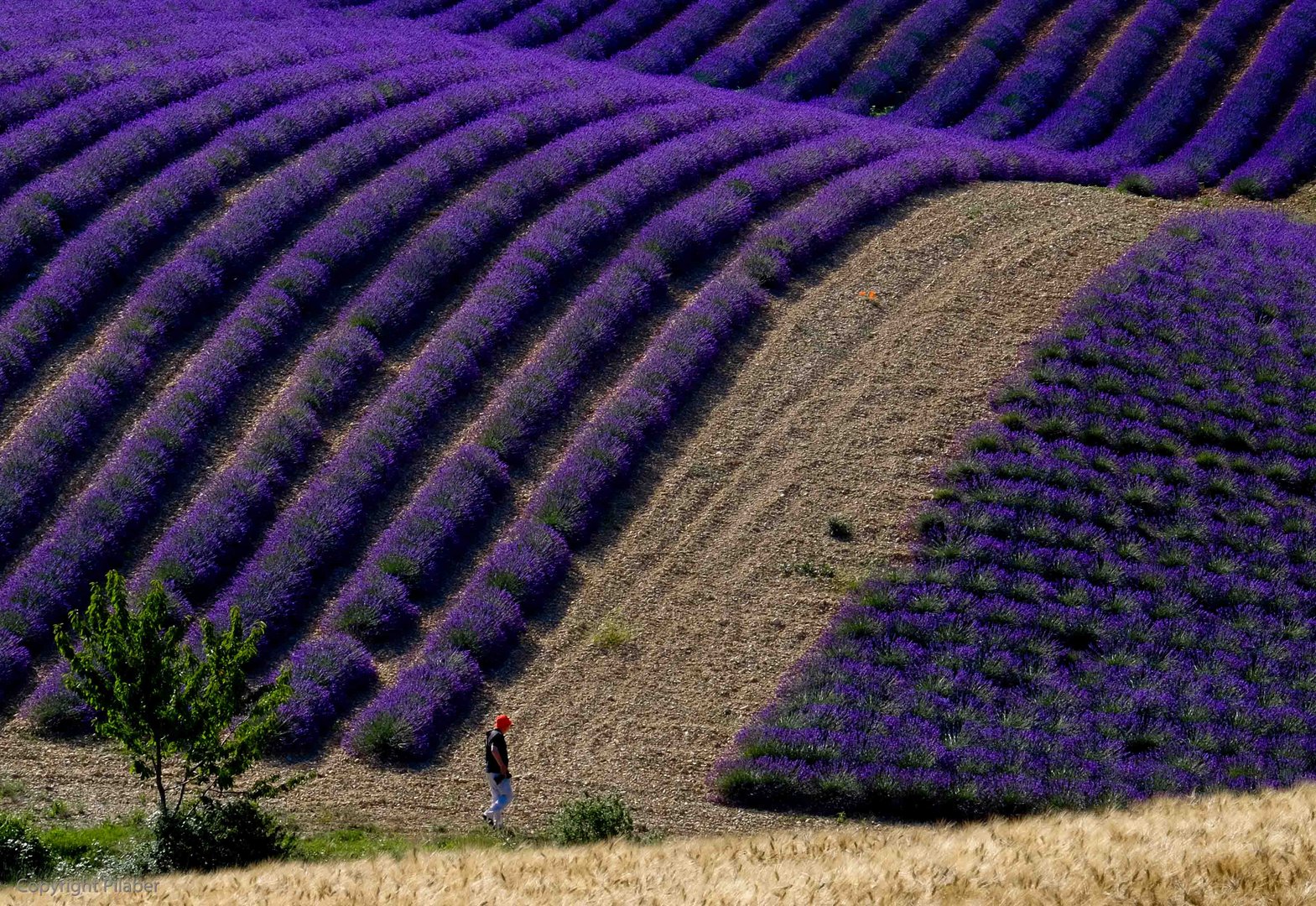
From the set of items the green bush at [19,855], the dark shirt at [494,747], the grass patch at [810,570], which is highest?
the green bush at [19,855]

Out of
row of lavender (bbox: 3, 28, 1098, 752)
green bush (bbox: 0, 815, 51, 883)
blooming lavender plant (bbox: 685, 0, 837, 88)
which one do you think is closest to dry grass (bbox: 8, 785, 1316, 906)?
green bush (bbox: 0, 815, 51, 883)

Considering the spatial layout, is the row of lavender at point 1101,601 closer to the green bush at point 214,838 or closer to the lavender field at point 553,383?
the lavender field at point 553,383

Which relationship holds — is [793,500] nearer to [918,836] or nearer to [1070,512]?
[1070,512]

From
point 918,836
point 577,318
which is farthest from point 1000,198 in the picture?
Answer: point 918,836

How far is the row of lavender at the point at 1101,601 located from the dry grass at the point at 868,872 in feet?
8.91

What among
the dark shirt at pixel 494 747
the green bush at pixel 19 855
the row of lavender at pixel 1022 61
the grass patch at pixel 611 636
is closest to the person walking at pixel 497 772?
the dark shirt at pixel 494 747

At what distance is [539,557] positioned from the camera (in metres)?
16.5

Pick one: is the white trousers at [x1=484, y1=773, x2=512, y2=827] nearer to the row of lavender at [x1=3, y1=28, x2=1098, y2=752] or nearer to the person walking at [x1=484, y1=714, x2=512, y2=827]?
the person walking at [x1=484, y1=714, x2=512, y2=827]

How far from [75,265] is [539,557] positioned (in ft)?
28.3

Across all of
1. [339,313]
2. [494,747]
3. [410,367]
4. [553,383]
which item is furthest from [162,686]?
[339,313]

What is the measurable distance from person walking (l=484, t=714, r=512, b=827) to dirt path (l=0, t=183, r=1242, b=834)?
400 millimetres

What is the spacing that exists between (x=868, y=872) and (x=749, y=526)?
7288 millimetres

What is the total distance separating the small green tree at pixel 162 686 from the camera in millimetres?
11281

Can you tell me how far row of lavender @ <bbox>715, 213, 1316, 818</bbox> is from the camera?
46.8 ft
